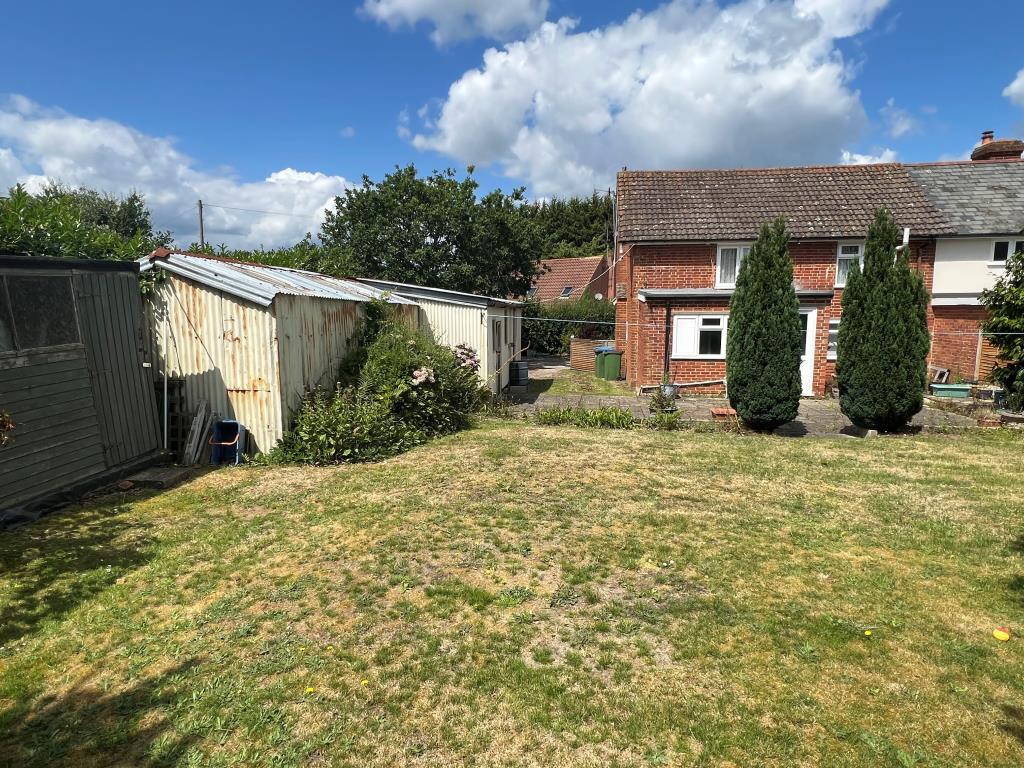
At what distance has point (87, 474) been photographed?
7.14 metres

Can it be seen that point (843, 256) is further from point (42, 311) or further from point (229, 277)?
point (42, 311)

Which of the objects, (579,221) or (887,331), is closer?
(887,331)

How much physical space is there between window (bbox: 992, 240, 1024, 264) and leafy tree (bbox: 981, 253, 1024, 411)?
6.95 m

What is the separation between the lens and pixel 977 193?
61.1 feet

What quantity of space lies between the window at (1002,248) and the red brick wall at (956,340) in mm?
1554

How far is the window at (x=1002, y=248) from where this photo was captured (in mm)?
17531

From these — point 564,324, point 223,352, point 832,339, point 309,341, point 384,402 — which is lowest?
point 384,402

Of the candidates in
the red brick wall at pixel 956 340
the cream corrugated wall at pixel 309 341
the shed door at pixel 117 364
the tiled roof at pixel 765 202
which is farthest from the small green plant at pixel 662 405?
the red brick wall at pixel 956 340

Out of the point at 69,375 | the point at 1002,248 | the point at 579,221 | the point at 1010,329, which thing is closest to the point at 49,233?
the point at 69,375

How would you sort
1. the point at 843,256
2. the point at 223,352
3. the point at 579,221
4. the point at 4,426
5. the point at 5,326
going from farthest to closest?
the point at 579,221 → the point at 843,256 → the point at 223,352 → the point at 5,326 → the point at 4,426

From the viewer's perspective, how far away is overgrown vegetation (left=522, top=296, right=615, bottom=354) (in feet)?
89.5

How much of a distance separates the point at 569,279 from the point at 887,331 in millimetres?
27521

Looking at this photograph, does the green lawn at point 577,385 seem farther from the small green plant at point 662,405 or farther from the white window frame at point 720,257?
the white window frame at point 720,257

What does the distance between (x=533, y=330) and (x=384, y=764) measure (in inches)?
1108
